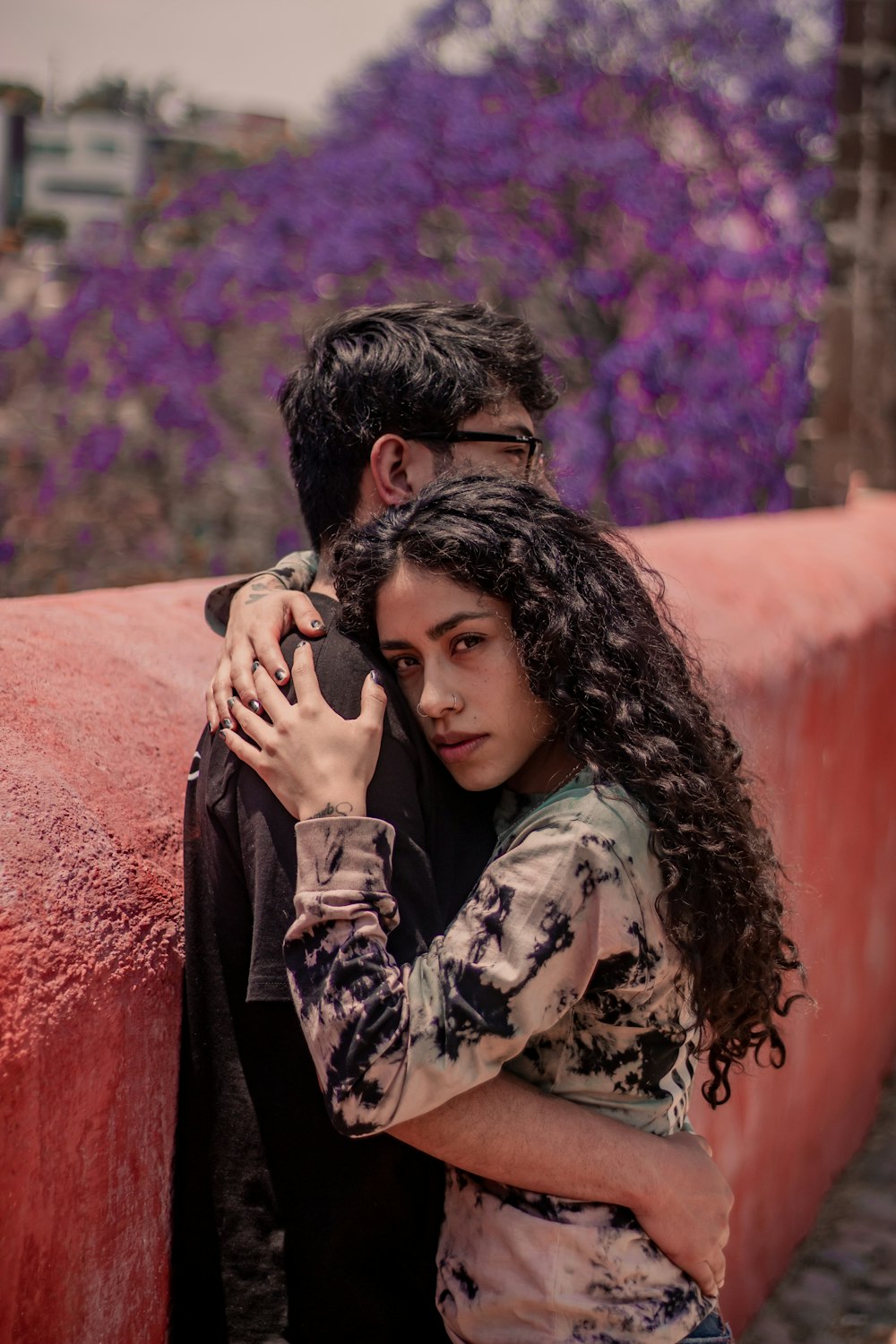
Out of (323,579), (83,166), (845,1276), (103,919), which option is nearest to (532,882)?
(103,919)

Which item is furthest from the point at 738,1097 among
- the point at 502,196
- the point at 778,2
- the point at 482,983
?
the point at 778,2

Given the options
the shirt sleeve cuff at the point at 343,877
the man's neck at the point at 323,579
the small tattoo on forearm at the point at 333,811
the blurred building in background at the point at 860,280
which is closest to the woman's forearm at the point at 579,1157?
the shirt sleeve cuff at the point at 343,877

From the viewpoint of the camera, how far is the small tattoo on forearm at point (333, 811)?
1.47 meters

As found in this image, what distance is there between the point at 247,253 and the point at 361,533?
6.35 m

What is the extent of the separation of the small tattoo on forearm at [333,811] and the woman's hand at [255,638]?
0.69ft

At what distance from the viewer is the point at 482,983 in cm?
145

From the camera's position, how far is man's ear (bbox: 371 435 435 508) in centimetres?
195

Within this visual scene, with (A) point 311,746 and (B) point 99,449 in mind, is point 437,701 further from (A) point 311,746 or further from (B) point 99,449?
(B) point 99,449

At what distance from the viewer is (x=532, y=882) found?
1.48m

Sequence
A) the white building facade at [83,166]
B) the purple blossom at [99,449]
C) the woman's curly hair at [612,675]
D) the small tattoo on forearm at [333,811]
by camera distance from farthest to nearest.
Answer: the white building facade at [83,166]
the purple blossom at [99,449]
the woman's curly hair at [612,675]
the small tattoo on forearm at [333,811]

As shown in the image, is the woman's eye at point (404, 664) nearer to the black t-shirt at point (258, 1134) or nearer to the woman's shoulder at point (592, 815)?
the black t-shirt at point (258, 1134)

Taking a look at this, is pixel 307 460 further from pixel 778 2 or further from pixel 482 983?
pixel 778 2

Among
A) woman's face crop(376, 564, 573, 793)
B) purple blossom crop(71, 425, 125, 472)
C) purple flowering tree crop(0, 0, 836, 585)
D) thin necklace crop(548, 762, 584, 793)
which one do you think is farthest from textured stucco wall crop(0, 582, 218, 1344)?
purple flowering tree crop(0, 0, 836, 585)

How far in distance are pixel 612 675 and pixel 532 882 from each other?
28 cm
